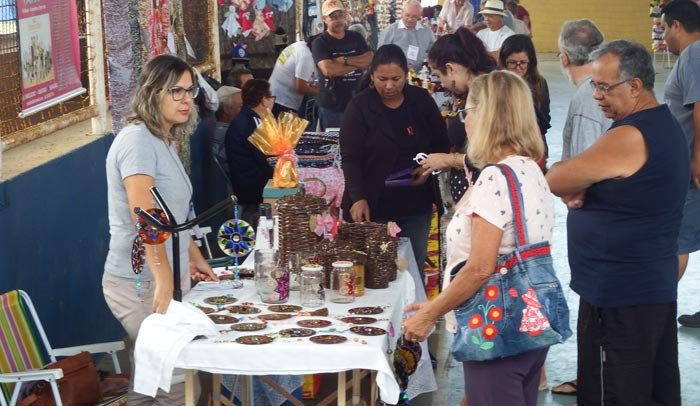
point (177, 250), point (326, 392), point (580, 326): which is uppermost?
point (177, 250)

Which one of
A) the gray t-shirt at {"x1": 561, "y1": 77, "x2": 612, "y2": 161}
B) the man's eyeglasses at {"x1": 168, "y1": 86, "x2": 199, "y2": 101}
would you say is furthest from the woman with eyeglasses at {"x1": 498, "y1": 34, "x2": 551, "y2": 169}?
the man's eyeglasses at {"x1": 168, "y1": 86, "x2": 199, "y2": 101}

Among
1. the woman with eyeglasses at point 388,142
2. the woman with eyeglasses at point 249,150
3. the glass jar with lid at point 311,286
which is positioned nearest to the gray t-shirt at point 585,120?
the woman with eyeglasses at point 388,142

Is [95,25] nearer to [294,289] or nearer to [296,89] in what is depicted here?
[294,289]

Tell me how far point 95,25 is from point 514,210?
10.9 ft

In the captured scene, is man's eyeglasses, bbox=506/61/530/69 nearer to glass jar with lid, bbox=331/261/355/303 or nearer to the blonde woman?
glass jar with lid, bbox=331/261/355/303

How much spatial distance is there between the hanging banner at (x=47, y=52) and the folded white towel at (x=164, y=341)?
1753 millimetres

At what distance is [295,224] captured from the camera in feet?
A: 13.4

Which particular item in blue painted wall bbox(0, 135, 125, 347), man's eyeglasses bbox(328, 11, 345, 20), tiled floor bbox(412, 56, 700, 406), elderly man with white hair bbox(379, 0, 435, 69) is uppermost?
man's eyeglasses bbox(328, 11, 345, 20)

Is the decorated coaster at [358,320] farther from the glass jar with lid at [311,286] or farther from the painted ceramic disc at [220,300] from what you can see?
the painted ceramic disc at [220,300]

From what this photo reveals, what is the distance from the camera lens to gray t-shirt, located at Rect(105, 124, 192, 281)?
355cm

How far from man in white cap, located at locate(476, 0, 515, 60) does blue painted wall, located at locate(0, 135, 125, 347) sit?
5506mm

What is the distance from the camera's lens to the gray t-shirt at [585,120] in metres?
4.68

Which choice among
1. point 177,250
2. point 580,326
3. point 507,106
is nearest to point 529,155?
point 507,106

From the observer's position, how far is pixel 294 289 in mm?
3918
